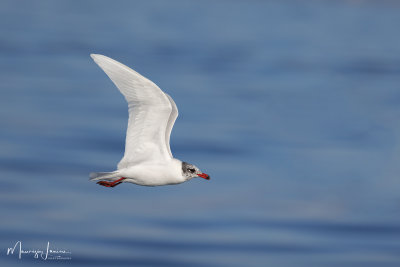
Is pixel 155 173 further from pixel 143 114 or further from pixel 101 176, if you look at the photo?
pixel 143 114

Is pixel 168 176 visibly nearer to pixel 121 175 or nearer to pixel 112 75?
pixel 121 175

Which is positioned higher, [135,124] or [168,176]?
[135,124]

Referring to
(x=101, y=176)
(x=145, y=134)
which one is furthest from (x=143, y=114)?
(x=101, y=176)

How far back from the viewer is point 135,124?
12.0 metres

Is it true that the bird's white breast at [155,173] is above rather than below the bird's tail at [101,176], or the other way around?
above

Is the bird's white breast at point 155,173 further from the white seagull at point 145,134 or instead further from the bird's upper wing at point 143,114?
the bird's upper wing at point 143,114

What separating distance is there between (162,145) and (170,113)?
500 millimetres

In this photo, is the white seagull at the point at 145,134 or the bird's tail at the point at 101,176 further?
the white seagull at the point at 145,134

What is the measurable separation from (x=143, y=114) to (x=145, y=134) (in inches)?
12.4

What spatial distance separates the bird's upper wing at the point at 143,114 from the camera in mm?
11641

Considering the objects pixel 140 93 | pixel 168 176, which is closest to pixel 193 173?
pixel 168 176


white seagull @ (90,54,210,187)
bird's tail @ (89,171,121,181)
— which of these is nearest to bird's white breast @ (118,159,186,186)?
white seagull @ (90,54,210,187)

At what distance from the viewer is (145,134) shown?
12000mm

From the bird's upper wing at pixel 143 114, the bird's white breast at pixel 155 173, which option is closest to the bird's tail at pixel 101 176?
the bird's white breast at pixel 155 173
